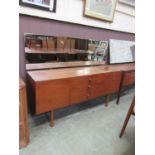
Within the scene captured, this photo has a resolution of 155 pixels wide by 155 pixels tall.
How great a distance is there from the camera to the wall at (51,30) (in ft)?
5.74

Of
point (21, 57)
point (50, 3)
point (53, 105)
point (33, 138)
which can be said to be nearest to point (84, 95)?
point (53, 105)

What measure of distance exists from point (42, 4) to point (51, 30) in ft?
1.06

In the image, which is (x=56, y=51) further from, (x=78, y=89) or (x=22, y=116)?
(x=22, y=116)

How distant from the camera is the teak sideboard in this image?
1.62 m

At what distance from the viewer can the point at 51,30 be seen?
1.95 metres

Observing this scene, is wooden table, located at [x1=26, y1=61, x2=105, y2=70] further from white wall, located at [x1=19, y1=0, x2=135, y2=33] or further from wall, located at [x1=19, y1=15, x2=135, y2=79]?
white wall, located at [x1=19, y1=0, x2=135, y2=33]

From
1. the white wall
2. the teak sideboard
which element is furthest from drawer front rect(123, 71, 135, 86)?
the white wall

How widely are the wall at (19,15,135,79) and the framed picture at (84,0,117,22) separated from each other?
202 mm

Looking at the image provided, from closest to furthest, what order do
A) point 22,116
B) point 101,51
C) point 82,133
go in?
point 22,116 → point 82,133 → point 101,51

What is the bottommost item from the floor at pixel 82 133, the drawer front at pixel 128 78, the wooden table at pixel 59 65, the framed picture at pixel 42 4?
the floor at pixel 82 133

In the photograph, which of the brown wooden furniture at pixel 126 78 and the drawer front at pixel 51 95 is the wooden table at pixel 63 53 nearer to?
the drawer front at pixel 51 95

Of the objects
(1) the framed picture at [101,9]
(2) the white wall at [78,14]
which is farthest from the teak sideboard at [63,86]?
(1) the framed picture at [101,9]

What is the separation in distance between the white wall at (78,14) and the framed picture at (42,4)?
4 centimetres

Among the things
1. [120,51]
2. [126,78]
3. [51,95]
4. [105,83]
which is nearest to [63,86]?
[51,95]
